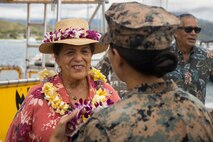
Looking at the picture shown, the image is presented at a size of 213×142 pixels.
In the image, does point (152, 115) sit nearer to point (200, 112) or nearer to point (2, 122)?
point (200, 112)

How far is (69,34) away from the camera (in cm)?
307

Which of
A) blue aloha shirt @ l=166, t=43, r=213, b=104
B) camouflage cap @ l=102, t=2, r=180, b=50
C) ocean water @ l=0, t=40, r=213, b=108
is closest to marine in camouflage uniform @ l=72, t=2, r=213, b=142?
camouflage cap @ l=102, t=2, r=180, b=50

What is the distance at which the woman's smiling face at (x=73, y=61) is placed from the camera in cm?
306

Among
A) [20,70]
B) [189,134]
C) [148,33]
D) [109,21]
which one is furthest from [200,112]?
[20,70]

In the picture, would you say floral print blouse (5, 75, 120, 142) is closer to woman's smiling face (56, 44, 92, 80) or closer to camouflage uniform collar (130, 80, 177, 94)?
woman's smiling face (56, 44, 92, 80)

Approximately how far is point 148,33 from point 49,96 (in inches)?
50.5

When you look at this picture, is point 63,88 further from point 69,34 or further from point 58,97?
point 69,34

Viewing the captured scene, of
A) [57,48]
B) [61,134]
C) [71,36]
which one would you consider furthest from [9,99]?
[61,134]

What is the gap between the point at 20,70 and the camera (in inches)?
336

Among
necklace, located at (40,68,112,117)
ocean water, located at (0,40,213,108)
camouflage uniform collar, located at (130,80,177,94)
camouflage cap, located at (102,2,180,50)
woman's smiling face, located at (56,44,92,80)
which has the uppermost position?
camouflage cap, located at (102,2,180,50)

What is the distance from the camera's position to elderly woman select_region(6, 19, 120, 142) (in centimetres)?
283

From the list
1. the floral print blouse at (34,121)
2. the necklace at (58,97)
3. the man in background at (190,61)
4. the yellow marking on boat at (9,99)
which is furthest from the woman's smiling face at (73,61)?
the yellow marking on boat at (9,99)

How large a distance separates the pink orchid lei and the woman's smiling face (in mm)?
68

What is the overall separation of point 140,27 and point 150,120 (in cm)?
36
